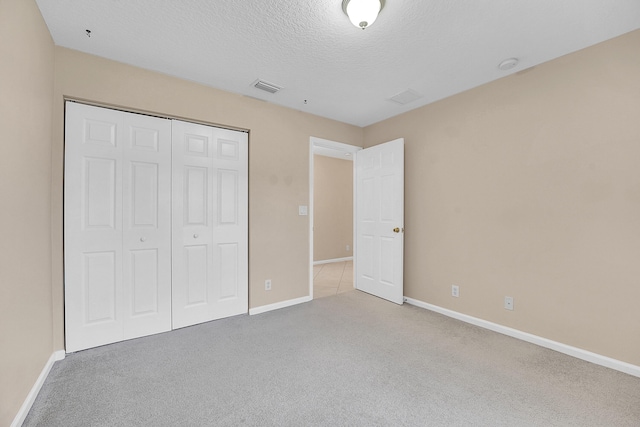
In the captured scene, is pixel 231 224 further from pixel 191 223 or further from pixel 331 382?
pixel 331 382

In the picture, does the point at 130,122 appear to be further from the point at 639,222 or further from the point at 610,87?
the point at 639,222

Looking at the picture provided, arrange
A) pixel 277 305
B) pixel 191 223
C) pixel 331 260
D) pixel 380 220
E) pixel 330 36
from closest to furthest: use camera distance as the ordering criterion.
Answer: pixel 330 36 → pixel 191 223 → pixel 277 305 → pixel 380 220 → pixel 331 260

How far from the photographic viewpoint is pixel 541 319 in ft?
7.85

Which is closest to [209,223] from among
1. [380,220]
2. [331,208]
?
[380,220]

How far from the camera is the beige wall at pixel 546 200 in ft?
6.58

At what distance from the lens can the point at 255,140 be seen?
124 inches

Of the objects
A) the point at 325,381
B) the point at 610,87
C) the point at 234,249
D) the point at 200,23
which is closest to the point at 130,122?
the point at 200,23

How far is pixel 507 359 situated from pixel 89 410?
2.93 metres

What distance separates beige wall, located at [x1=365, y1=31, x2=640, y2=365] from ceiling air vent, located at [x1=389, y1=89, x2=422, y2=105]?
13.0 inches

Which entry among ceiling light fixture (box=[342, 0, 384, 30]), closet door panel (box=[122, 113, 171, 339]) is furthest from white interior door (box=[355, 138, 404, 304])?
closet door panel (box=[122, 113, 171, 339])

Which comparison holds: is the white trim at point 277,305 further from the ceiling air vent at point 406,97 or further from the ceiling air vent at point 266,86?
the ceiling air vent at point 406,97

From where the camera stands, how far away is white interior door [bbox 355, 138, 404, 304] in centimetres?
348

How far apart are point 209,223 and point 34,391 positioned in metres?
1.68

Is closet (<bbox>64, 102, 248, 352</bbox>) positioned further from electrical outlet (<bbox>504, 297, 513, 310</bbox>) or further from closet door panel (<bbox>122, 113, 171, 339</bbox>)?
electrical outlet (<bbox>504, 297, 513, 310</bbox>)
